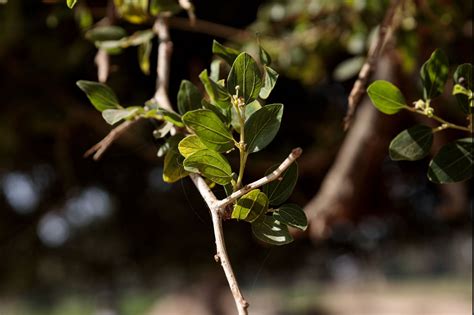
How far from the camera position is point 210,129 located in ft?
1.09

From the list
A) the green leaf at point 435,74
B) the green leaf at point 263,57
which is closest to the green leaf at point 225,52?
the green leaf at point 263,57

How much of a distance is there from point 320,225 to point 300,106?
67 cm

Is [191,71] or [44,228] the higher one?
[191,71]

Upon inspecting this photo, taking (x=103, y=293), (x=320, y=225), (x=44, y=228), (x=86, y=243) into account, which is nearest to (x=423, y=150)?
(x=320, y=225)

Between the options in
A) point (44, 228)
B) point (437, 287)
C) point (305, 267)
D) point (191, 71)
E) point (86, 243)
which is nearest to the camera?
point (191, 71)

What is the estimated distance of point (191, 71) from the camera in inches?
51.5

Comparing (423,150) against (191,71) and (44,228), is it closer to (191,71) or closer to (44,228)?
(191,71)

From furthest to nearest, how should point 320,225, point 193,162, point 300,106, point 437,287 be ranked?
point 437,287
point 300,106
point 320,225
point 193,162

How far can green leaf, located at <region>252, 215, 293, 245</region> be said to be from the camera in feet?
1.05

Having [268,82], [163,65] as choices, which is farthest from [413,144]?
[163,65]

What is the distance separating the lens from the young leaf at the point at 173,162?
40 centimetres

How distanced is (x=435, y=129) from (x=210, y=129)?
0.54 ft

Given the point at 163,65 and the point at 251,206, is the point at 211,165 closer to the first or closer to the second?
the point at 251,206

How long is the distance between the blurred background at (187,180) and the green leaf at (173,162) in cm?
7
